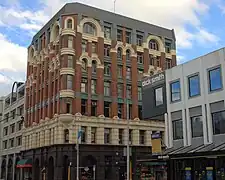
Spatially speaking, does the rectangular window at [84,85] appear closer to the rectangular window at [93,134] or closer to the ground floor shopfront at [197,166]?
the rectangular window at [93,134]

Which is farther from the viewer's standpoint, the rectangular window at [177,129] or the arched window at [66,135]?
the arched window at [66,135]

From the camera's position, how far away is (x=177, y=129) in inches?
1458

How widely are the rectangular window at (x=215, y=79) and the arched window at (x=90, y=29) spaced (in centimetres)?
3205

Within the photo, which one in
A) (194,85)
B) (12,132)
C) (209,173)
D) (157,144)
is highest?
(194,85)

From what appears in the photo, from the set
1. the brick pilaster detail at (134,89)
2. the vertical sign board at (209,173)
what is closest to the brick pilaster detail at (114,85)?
the brick pilaster detail at (134,89)

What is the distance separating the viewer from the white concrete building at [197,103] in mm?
32500

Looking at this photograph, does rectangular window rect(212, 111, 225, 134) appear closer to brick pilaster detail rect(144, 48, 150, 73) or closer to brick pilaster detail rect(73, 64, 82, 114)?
brick pilaster detail rect(73, 64, 82, 114)

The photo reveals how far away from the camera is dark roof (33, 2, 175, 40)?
61.2m

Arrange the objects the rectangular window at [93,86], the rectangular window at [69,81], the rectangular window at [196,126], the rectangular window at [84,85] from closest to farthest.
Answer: the rectangular window at [196,126] < the rectangular window at [69,81] < the rectangular window at [84,85] < the rectangular window at [93,86]

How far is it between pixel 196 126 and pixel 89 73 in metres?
29.0

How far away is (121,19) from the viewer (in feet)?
217

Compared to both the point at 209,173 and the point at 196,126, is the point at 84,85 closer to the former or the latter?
the point at 196,126

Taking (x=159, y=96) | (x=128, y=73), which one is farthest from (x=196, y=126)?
(x=128, y=73)

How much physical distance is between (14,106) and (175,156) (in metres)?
60.6
